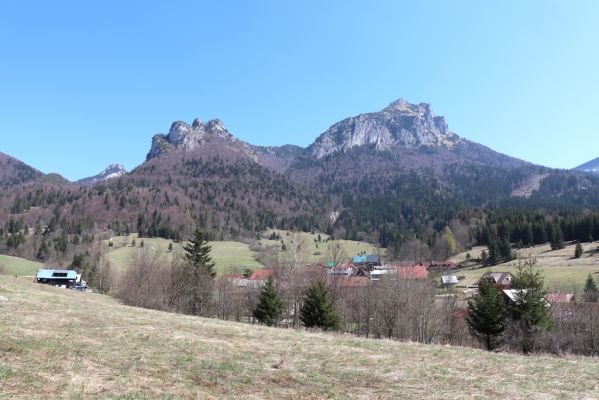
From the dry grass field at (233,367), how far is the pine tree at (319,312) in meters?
24.6

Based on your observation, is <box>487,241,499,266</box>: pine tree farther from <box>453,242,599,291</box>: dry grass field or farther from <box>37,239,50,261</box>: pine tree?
<box>37,239,50,261</box>: pine tree

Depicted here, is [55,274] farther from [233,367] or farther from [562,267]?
[562,267]

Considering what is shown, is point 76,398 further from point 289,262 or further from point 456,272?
point 456,272

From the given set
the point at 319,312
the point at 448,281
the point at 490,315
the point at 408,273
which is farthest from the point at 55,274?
the point at 490,315

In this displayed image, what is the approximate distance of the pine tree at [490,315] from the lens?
153 feet

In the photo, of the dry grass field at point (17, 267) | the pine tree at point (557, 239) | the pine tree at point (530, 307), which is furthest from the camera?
the pine tree at point (557, 239)

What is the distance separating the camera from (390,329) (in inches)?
2258

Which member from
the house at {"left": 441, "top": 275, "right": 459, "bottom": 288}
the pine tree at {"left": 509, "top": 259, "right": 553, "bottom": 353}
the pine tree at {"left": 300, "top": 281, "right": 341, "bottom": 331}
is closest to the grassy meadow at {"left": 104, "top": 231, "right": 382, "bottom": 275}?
the house at {"left": 441, "top": 275, "right": 459, "bottom": 288}

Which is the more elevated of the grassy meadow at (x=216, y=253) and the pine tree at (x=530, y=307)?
the grassy meadow at (x=216, y=253)

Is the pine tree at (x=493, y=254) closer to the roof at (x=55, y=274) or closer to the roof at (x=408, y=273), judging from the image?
the roof at (x=408, y=273)

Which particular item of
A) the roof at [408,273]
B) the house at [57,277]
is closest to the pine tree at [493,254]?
the roof at [408,273]

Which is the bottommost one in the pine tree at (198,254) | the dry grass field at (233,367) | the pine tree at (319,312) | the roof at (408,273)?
the pine tree at (319,312)

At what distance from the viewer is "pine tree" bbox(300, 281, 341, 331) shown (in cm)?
5084

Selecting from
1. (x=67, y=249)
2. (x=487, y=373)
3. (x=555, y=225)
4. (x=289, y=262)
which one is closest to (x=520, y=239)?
(x=555, y=225)
